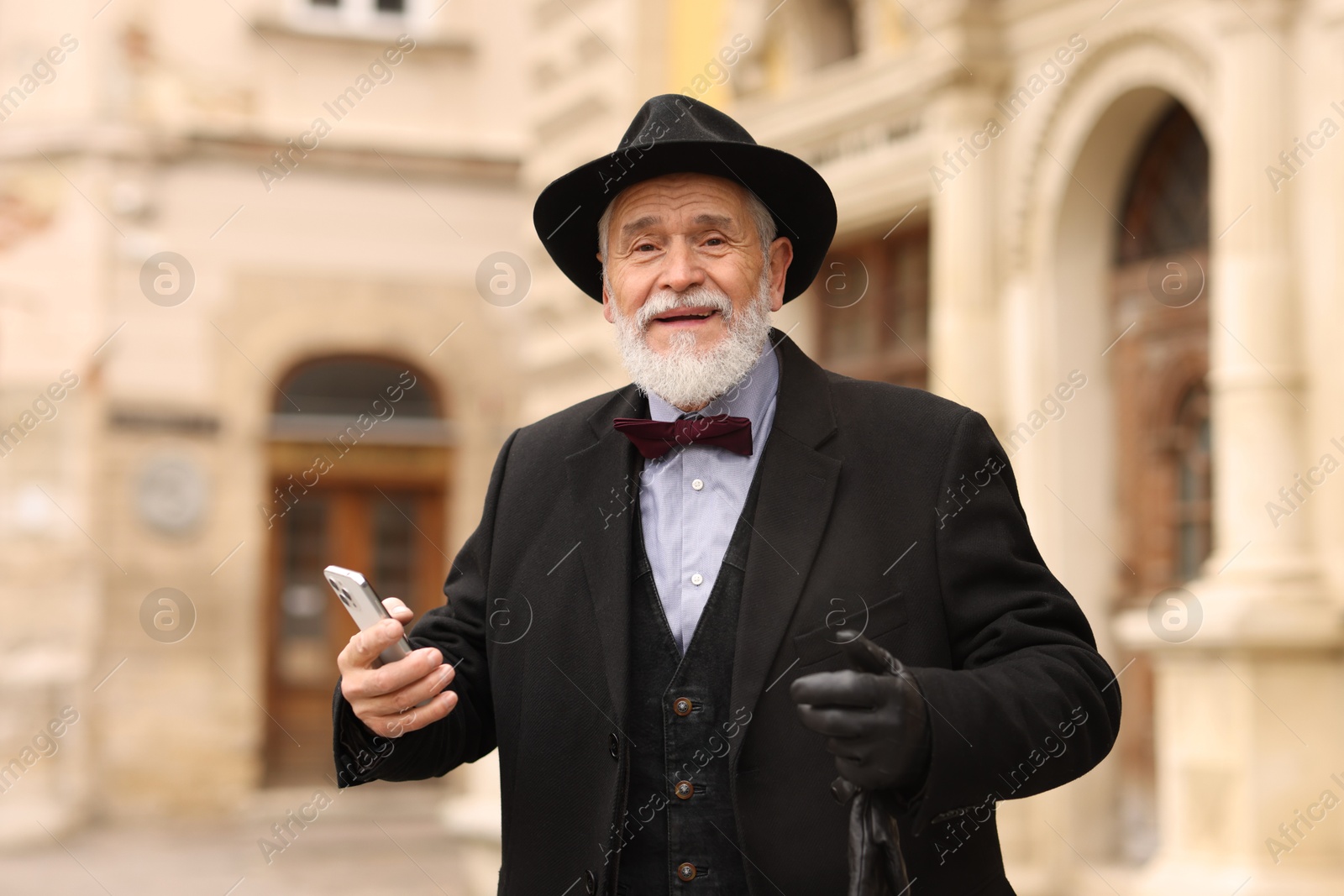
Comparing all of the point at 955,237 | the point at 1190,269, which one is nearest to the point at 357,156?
the point at 955,237

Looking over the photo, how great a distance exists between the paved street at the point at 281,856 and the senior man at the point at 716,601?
523cm

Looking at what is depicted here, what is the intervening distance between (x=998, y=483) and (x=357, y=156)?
11803mm

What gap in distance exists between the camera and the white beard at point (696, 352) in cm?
239

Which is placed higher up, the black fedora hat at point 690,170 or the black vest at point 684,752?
the black fedora hat at point 690,170

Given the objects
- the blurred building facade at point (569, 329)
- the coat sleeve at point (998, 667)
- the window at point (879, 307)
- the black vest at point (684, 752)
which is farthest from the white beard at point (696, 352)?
the window at point (879, 307)

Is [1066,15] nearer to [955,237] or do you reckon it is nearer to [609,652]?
[955,237]

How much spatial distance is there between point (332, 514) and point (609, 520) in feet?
38.1

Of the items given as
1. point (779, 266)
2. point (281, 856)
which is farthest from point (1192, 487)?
point (281, 856)

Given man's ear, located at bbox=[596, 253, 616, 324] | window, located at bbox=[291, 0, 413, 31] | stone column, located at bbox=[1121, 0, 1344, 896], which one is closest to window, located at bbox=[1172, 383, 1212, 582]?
stone column, located at bbox=[1121, 0, 1344, 896]

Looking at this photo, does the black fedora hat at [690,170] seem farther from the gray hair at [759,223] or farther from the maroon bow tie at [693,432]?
the maroon bow tie at [693,432]

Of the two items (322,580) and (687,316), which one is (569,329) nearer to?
(322,580)

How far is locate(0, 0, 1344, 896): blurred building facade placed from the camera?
5.11 m

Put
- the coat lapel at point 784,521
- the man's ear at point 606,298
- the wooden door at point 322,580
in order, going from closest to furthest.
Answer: the coat lapel at point 784,521 < the man's ear at point 606,298 < the wooden door at point 322,580

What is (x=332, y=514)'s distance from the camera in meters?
13.7
